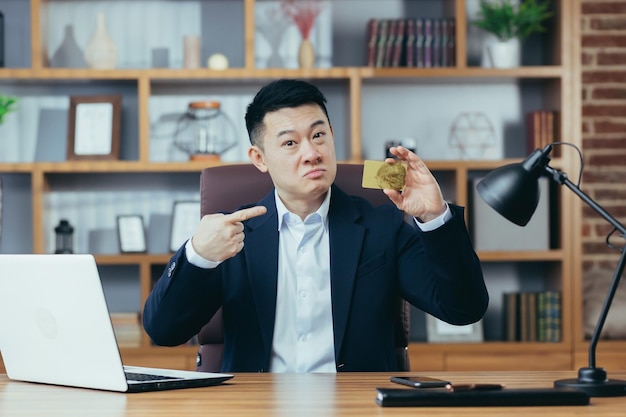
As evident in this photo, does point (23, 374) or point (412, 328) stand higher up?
point (23, 374)

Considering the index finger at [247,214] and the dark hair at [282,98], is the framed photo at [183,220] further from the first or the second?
the index finger at [247,214]

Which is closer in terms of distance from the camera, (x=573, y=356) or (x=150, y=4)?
(x=573, y=356)

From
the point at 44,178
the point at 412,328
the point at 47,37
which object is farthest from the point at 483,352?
the point at 47,37

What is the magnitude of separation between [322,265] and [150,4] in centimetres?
213

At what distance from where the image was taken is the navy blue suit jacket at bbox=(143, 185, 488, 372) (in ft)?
6.80

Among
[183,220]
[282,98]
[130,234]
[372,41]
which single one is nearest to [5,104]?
[130,234]

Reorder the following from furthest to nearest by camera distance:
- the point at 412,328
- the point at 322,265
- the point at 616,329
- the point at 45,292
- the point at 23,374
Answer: the point at 412,328 → the point at 616,329 → the point at 322,265 → the point at 23,374 → the point at 45,292

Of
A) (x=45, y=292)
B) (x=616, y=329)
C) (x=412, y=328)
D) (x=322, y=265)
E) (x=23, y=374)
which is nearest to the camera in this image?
(x=45, y=292)

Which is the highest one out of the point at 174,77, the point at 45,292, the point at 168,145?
the point at 174,77

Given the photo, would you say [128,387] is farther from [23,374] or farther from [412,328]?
[412,328]

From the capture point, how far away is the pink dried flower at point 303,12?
3.92 metres

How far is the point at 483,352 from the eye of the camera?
3.73 meters

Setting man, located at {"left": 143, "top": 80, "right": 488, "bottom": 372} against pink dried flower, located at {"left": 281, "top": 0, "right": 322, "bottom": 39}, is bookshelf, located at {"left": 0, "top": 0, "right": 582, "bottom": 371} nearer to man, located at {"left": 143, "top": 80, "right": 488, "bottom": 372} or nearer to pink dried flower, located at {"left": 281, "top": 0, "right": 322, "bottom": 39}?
pink dried flower, located at {"left": 281, "top": 0, "right": 322, "bottom": 39}

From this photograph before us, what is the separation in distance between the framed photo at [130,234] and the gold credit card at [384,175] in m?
2.15
